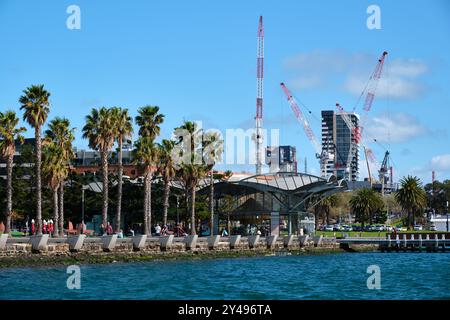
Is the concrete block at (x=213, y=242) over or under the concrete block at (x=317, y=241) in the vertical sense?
over

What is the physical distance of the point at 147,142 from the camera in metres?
86.9

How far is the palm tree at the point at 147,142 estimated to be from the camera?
8669cm

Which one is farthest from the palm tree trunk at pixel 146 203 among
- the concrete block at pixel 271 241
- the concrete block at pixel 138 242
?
the concrete block at pixel 138 242

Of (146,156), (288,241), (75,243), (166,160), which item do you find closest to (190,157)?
(166,160)

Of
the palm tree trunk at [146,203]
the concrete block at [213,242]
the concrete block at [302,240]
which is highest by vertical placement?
the palm tree trunk at [146,203]

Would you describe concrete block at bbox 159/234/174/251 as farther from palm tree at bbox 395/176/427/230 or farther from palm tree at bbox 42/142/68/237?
palm tree at bbox 395/176/427/230

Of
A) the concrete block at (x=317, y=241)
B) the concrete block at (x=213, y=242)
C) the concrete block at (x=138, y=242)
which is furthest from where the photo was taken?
the concrete block at (x=317, y=241)

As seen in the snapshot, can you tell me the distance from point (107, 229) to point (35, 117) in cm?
1376

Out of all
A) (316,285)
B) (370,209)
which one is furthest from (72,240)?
(370,209)

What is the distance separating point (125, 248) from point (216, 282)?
20.6 m

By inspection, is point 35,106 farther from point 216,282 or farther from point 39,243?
point 216,282

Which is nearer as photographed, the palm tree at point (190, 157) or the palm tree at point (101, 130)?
the palm tree at point (101, 130)

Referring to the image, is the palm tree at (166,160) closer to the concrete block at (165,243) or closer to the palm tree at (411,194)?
the concrete block at (165,243)
